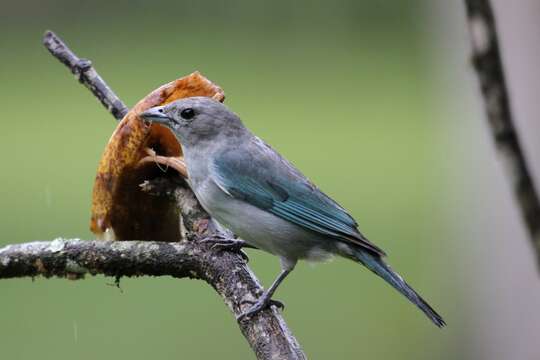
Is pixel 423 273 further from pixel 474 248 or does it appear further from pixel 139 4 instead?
pixel 139 4

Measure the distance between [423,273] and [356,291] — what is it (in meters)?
0.86

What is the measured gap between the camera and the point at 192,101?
4266 mm

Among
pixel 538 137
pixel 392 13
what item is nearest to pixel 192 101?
pixel 538 137

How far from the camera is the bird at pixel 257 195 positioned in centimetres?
398

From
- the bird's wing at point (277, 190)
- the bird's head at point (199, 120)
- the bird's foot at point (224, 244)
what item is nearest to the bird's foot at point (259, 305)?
the bird's foot at point (224, 244)

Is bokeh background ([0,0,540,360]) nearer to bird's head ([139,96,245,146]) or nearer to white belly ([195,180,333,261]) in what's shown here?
white belly ([195,180,333,261])

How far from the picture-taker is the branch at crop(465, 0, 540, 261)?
1.52 m

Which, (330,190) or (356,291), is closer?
(356,291)

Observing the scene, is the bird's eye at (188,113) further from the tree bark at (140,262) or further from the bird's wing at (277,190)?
the tree bark at (140,262)

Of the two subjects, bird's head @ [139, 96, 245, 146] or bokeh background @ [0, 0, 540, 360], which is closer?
bird's head @ [139, 96, 245, 146]

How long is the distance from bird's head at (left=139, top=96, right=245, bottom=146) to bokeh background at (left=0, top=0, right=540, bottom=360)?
68 cm

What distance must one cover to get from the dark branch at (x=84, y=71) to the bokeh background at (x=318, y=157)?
1.06 metres

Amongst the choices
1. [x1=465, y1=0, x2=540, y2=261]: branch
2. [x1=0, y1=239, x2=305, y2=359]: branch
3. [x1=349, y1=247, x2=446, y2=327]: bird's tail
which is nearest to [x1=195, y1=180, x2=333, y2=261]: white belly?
[x1=349, y1=247, x2=446, y2=327]: bird's tail

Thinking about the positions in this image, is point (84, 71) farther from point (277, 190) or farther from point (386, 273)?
point (386, 273)
